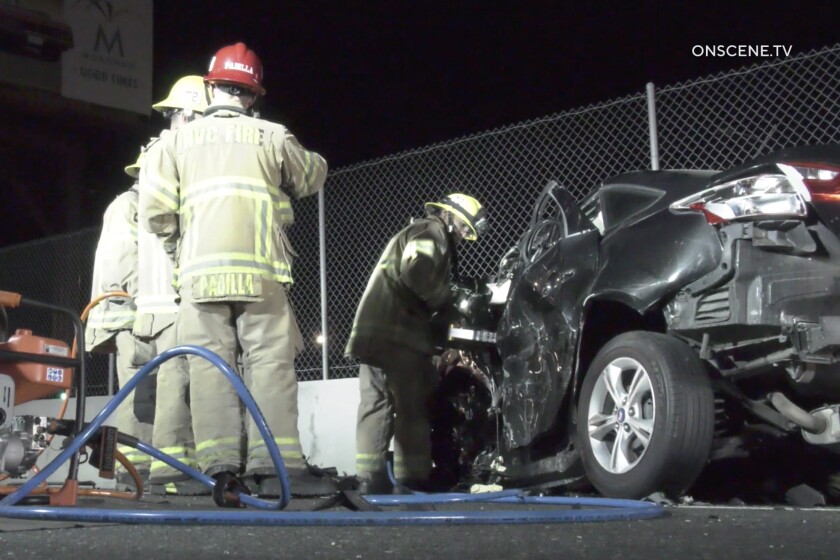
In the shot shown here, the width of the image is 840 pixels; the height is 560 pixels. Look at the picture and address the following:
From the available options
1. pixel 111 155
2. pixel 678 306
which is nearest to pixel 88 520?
pixel 678 306

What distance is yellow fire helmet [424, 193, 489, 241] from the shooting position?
705 centimetres

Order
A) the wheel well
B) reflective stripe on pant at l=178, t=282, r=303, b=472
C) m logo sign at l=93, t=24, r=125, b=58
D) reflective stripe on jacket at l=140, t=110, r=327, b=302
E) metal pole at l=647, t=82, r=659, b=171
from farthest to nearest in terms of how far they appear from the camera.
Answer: m logo sign at l=93, t=24, r=125, b=58 → metal pole at l=647, t=82, r=659, b=171 → reflective stripe on jacket at l=140, t=110, r=327, b=302 → reflective stripe on pant at l=178, t=282, r=303, b=472 → the wheel well

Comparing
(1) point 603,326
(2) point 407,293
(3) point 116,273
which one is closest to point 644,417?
(1) point 603,326

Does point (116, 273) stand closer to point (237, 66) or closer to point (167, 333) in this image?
point (167, 333)

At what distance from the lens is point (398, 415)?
6762 mm

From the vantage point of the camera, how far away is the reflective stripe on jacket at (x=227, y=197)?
544cm

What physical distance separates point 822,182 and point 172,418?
12.5 feet

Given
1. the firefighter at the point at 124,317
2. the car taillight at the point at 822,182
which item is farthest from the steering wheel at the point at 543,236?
the firefighter at the point at 124,317

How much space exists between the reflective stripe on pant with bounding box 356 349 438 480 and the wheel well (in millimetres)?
1694

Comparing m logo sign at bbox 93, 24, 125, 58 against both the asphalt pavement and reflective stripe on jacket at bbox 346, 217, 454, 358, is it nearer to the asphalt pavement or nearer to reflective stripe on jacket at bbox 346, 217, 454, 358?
reflective stripe on jacket at bbox 346, 217, 454, 358

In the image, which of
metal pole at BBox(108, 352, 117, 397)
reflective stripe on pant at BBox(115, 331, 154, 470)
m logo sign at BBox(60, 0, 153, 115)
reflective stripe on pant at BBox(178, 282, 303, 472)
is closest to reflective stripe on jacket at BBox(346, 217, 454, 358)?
reflective stripe on pant at BBox(178, 282, 303, 472)

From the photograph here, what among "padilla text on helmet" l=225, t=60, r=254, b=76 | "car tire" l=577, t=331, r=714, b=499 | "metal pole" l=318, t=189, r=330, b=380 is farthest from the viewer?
"metal pole" l=318, t=189, r=330, b=380

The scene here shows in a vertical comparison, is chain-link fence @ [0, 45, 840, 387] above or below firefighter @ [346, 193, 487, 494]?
above

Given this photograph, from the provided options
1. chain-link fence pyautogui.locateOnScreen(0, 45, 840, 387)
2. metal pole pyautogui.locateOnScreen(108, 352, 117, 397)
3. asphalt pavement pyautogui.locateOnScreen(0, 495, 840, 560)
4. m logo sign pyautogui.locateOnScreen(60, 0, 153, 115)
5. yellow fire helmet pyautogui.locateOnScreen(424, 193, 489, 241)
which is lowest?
asphalt pavement pyautogui.locateOnScreen(0, 495, 840, 560)
